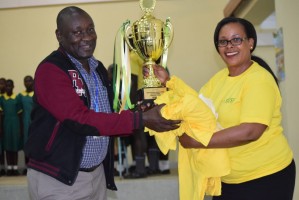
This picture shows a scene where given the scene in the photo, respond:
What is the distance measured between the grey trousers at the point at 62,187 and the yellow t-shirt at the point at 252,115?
2.04 feet

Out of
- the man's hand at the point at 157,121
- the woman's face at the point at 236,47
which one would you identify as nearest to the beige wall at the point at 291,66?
the woman's face at the point at 236,47

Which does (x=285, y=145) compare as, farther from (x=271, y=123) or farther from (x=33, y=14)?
(x=33, y=14)

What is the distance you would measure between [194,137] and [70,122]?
1.77ft

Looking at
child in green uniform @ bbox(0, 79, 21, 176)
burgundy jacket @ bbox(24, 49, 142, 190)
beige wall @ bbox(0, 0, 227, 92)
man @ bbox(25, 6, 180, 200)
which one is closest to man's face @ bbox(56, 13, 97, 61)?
man @ bbox(25, 6, 180, 200)

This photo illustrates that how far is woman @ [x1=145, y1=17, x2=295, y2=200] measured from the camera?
1826 millimetres

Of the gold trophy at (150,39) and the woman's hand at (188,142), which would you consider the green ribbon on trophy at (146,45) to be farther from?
the woman's hand at (188,142)

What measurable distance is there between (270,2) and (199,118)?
424 cm

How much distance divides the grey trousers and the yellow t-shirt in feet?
2.04

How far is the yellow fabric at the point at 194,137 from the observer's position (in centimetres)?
182

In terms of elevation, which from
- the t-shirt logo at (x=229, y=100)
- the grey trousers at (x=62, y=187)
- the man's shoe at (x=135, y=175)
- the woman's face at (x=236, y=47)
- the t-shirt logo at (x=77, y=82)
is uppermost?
the woman's face at (x=236, y=47)

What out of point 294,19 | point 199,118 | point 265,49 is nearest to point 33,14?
point 265,49

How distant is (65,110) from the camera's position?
72.1 inches

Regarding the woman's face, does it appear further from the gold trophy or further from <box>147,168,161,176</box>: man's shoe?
<box>147,168,161,176</box>: man's shoe

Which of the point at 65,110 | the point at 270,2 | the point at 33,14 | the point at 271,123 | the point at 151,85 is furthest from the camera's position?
the point at 33,14
